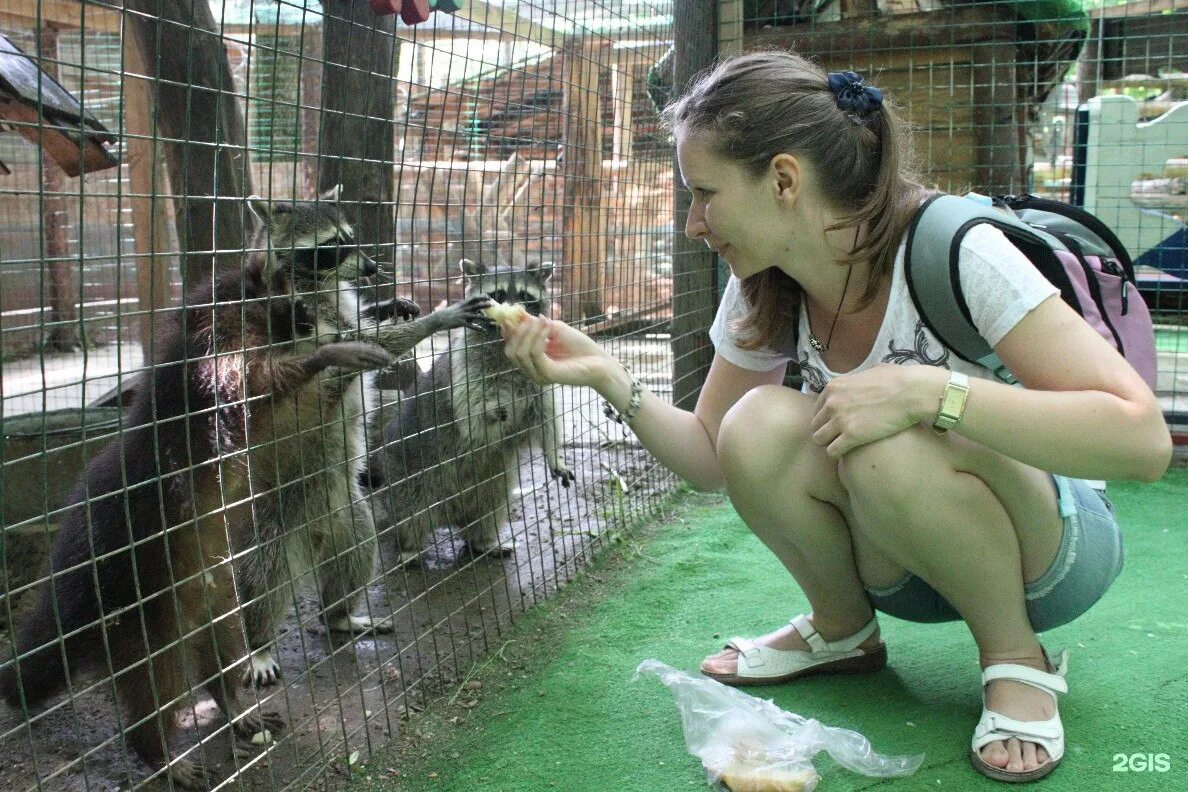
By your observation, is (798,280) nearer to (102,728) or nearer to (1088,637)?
(1088,637)

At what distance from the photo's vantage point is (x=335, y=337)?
2436 mm

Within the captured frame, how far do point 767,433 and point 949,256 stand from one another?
0.51m

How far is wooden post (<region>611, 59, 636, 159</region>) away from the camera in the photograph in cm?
378

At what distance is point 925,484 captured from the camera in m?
1.81

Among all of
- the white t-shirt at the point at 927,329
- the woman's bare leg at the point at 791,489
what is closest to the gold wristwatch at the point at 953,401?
the white t-shirt at the point at 927,329

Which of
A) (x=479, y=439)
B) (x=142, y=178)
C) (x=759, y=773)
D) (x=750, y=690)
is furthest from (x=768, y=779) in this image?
(x=142, y=178)

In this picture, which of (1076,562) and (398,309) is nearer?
(1076,562)

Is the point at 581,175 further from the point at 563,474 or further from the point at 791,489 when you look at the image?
the point at 791,489

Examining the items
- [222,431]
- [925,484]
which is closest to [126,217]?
[222,431]

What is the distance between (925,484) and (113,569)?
1.72 m

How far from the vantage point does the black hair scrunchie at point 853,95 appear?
6.16 feet

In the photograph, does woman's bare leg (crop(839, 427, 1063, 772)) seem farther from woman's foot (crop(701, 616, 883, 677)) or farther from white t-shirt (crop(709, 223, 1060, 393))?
woman's foot (crop(701, 616, 883, 677))

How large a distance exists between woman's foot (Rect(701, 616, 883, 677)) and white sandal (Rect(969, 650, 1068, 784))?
1.16 ft

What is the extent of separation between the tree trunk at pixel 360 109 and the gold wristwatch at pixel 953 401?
3.93 ft
